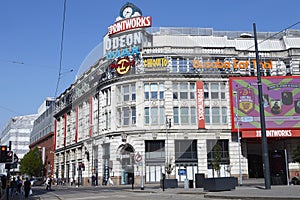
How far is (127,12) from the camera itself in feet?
205

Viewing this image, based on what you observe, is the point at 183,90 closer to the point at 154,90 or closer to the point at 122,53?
the point at 154,90

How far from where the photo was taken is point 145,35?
60406 mm

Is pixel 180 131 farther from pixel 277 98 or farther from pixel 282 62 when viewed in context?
pixel 282 62

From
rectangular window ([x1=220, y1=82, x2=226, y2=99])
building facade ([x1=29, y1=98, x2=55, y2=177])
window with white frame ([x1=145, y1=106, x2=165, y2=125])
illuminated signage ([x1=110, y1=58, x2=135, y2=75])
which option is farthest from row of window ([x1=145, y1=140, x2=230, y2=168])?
building facade ([x1=29, y1=98, x2=55, y2=177])

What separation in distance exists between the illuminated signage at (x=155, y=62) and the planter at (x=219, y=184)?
1262 inches

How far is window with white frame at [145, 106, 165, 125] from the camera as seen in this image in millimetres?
56469

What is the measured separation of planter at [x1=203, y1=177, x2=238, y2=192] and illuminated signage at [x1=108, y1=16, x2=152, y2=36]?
35009mm

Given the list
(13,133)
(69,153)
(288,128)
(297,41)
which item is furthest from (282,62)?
(13,133)

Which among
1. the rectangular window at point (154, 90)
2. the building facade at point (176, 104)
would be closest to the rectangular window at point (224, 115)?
the building facade at point (176, 104)

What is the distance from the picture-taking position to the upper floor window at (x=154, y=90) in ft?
188

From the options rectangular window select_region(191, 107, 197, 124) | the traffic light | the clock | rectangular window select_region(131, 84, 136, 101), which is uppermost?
the clock

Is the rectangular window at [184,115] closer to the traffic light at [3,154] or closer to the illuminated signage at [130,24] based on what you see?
the illuminated signage at [130,24]

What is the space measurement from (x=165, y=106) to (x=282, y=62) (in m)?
19.4

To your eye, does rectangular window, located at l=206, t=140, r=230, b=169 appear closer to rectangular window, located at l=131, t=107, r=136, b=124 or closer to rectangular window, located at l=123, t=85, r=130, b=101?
rectangular window, located at l=131, t=107, r=136, b=124
